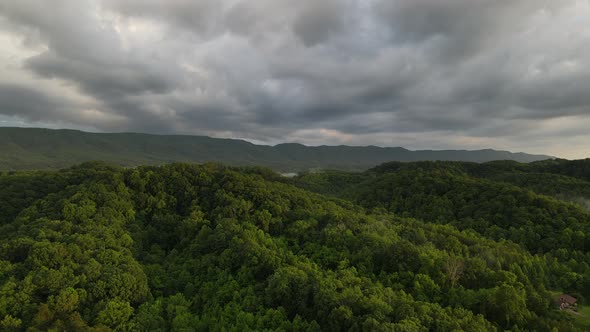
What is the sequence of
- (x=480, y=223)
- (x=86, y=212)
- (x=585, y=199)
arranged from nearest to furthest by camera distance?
(x=86, y=212)
(x=480, y=223)
(x=585, y=199)

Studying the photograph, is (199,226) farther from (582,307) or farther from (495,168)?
(495,168)

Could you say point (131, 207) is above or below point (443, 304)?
above

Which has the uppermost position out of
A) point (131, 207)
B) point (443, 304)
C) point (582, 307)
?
point (131, 207)

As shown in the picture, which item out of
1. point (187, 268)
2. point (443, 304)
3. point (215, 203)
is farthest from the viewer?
point (215, 203)

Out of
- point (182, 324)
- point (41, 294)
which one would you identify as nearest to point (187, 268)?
point (182, 324)

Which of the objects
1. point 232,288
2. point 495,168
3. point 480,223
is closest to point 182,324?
point 232,288

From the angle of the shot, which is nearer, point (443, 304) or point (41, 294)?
point (41, 294)
